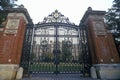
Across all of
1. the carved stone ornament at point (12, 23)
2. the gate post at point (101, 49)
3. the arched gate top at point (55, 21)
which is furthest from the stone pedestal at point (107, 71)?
the carved stone ornament at point (12, 23)

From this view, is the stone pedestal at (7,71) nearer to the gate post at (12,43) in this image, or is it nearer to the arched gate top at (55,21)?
the gate post at (12,43)

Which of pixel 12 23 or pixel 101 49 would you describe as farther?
pixel 12 23

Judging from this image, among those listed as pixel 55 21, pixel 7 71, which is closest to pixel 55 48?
pixel 55 21

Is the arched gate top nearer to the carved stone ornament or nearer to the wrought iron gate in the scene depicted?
the wrought iron gate

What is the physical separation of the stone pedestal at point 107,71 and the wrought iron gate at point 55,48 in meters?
1.27

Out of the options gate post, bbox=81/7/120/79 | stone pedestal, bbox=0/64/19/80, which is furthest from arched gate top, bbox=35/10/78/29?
stone pedestal, bbox=0/64/19/80

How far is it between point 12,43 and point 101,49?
6.06 meters

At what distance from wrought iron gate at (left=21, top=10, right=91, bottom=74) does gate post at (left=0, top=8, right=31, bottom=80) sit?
33.8 inches

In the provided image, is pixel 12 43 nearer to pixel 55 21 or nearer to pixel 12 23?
pixel 12 23

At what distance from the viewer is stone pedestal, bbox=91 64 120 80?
7.14 metres

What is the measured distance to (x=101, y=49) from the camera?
25.3 ft

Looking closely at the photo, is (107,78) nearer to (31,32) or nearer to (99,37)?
(99,37)

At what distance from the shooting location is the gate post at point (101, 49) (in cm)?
724

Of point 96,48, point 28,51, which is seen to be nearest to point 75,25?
point 96,48
